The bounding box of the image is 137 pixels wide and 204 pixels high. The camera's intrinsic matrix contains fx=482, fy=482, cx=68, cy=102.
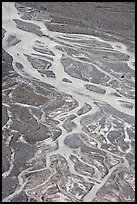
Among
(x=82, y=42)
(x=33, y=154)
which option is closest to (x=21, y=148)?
(x=33, y=154)

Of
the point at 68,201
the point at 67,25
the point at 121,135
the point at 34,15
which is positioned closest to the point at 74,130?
the point at 121,135

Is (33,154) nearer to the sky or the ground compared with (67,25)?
nearer to the ground

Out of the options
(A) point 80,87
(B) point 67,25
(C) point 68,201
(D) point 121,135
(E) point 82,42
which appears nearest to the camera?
(C) point 68,201

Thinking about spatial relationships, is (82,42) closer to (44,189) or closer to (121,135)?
(121,135)

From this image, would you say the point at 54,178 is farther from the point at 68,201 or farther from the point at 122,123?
the point at 122,123

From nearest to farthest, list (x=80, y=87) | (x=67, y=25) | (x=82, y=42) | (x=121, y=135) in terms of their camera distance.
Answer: (x=121, y=135), (x=80, y=87), (x=82, y=42), (x=67, y=25)

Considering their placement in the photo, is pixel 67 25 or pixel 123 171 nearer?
pixel 123 171
